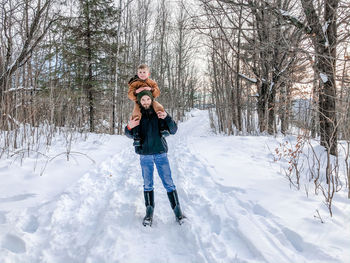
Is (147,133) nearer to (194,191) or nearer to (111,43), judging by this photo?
(194,191)

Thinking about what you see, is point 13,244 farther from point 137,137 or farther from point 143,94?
point 143,94

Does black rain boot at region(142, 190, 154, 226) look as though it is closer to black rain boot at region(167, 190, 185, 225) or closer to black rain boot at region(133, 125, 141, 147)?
black rain boot at region(167, 190, 185, 225)

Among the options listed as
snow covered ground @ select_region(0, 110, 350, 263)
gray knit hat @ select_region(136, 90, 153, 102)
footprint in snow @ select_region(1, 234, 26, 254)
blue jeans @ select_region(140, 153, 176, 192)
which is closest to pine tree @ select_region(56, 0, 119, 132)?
snow covered ground @ select_region(0, 110, 350, 263)

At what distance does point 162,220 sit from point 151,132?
103cm

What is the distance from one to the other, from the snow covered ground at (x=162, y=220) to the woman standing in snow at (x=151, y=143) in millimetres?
211

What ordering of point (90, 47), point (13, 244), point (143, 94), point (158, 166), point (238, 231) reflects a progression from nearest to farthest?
point (13, 244) < point (238, 231) < point (143, 94) < point (158, 166) < point (90, 47)

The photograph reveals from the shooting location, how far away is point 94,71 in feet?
33.0

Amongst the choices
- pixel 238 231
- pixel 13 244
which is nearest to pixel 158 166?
pixel 238 231

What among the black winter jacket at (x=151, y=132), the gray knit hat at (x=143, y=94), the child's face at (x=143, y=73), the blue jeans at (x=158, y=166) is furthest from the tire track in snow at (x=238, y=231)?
the child's face at (x=143, y=73)

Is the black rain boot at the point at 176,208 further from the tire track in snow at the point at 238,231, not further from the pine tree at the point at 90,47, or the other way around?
the pine tree at the point at 90,47

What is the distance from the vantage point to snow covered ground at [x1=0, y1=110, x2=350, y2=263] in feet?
5.27

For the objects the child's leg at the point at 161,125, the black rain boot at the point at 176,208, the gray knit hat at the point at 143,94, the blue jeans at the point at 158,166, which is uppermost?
the gray knit hat at the point at 143,94

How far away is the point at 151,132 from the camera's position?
2215 mm

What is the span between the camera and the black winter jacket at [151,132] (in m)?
2.19
